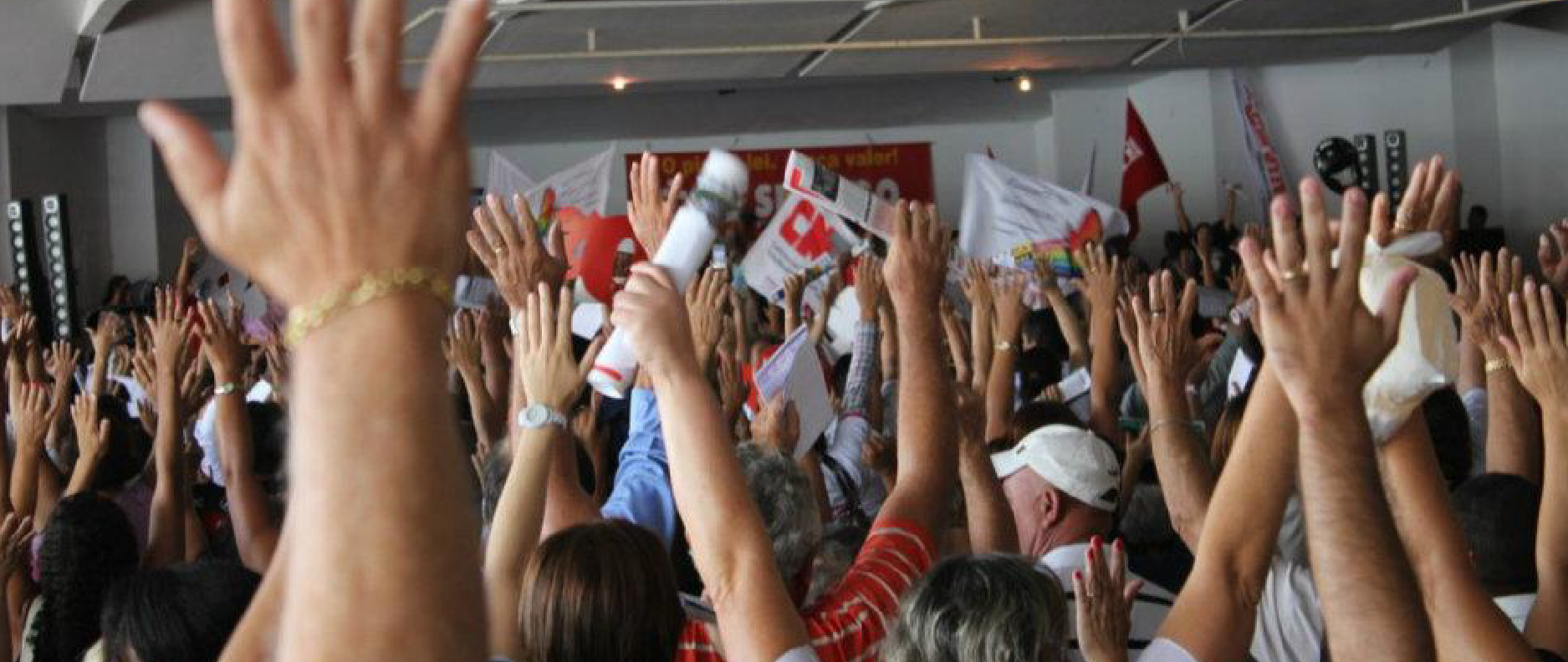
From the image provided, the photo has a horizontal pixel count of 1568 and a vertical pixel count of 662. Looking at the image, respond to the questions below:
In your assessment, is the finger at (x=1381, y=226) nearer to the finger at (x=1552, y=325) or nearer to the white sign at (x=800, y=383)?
the finger at (x=1552, y=325)

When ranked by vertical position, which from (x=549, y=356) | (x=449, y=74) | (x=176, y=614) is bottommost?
(x=176, y=614)

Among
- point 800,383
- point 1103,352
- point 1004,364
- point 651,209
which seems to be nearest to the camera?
point 651,209

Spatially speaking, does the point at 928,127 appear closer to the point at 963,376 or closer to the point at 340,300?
the point at 963,376

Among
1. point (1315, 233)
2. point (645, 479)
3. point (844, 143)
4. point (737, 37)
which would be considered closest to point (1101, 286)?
point (645, 479)

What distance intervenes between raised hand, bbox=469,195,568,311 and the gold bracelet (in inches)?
88.0

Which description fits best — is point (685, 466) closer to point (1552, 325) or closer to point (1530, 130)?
point (1552, 325)

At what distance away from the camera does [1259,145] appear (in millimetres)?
15133

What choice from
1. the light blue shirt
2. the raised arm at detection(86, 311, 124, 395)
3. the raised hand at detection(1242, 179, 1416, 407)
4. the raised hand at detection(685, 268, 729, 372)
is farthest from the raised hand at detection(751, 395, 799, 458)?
the raised arm at detection(86, 311, 124, 395)

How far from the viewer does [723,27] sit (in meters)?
10.2

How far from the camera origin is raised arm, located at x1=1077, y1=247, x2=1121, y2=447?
17.6 feet

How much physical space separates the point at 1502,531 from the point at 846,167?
14361mm

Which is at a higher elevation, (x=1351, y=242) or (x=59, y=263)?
(x=59, y=263)

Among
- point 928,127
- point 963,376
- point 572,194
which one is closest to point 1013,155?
point 928,127

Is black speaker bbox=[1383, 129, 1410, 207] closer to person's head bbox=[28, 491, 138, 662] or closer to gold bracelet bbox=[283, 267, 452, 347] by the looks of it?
person's head bbox=[28, 491, 138, 662]
